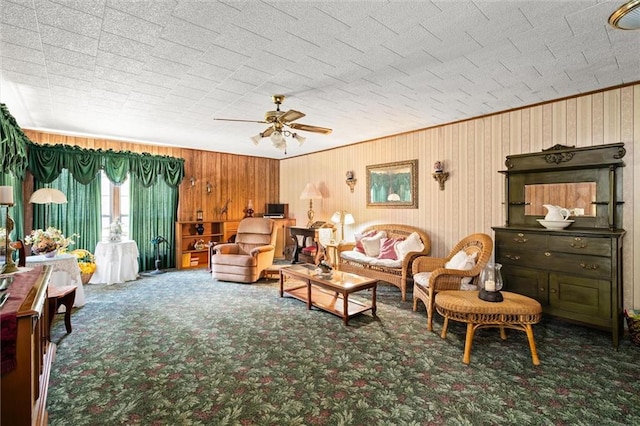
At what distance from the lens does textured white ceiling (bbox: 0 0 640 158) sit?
1.99 meters

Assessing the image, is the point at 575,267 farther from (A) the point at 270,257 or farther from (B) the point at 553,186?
(A) the point at 270,257

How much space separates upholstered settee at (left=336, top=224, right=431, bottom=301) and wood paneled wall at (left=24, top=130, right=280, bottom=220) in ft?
10.7

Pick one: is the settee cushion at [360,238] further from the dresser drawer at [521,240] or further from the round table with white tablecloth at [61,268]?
the round table with white tablecloth at [61,268]

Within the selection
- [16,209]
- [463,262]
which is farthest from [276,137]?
[16,209]

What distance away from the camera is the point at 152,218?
20.1ft

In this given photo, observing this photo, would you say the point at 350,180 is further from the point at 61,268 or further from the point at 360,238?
the point at 61,268

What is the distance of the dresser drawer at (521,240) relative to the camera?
3264 mm

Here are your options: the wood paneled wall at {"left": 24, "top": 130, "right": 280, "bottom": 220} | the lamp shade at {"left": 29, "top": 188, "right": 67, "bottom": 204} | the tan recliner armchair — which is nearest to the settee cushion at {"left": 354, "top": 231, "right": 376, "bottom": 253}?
the tan recliner armchair

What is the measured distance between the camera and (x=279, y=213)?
7676 millimetres

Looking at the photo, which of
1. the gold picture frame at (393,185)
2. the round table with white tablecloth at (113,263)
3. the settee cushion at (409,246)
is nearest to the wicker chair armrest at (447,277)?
the settee cushion at (409,246)

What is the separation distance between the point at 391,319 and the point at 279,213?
15.4 ft

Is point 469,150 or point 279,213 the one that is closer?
point 469,150

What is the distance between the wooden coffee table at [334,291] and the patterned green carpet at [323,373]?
0.15 metres

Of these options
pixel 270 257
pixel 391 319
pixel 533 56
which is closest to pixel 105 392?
pixel 391 319
